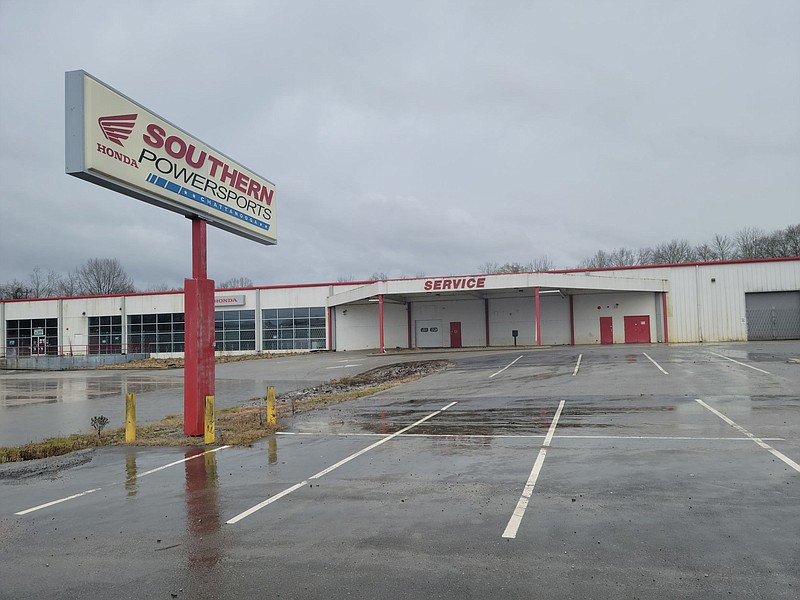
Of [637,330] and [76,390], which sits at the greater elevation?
[637,330]

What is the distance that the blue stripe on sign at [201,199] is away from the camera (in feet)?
37.0

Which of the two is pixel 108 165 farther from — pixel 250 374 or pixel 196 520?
pixel 250 374

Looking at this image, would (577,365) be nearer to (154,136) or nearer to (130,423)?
(130,423)

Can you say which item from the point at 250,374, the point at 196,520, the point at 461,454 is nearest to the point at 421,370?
the point at 250,374

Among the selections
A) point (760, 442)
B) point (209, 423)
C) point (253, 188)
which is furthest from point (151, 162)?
point (760, 442)

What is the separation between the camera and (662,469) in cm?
771

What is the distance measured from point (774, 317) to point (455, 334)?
903 inches

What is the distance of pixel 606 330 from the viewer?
44.1 meters

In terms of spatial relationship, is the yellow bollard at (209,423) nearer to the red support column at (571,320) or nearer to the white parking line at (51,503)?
the white parking line at (51,503)

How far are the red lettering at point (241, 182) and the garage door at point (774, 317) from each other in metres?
38.4

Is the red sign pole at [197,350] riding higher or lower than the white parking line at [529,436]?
higher

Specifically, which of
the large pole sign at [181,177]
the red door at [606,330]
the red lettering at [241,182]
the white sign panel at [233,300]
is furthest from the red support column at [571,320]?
the red lettering at [241,182]

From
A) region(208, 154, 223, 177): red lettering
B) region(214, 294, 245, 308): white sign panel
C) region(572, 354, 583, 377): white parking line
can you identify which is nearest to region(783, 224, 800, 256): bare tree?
region(572, 354, 583, 377): white parking line

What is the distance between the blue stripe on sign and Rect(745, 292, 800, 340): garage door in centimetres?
3784
